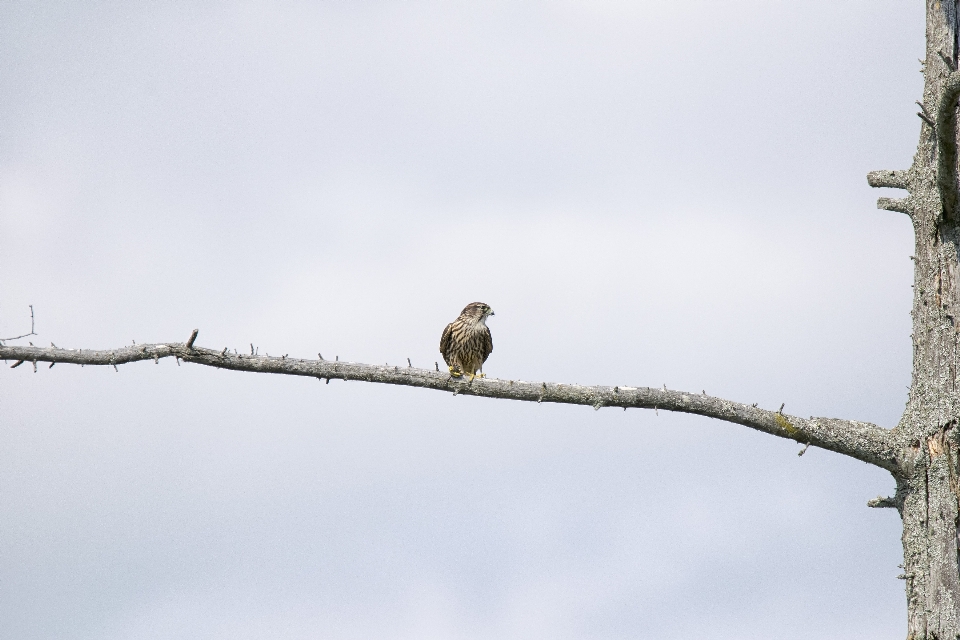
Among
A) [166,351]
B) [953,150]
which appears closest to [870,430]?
[953,150]

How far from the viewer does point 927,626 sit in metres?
6.31

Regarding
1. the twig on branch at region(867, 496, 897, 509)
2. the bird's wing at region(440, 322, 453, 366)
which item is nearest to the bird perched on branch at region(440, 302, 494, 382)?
the bird's wing at region(440, 322, 453, 366)

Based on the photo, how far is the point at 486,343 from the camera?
12672 mm

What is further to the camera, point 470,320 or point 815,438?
point 470,320

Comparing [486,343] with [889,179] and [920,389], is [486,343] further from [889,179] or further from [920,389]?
[920,389]

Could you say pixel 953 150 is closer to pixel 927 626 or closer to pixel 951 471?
pixel 951 471

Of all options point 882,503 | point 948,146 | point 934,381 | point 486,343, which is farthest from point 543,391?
point 486,343

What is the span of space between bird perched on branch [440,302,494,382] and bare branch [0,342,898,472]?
489 cm

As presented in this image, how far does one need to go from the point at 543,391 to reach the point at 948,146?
11.0 ft

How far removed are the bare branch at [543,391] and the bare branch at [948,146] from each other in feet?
5.72

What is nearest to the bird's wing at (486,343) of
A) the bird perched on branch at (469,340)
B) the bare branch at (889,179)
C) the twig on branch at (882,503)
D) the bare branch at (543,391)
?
the bird perched on branch at (469,340)

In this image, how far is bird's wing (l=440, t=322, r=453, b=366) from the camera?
12680 mm

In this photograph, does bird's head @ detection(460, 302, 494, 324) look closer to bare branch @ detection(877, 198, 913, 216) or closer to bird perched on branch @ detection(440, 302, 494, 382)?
bird perched on branch @ detection(440, 302, 494, 382)

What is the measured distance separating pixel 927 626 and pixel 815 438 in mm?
1477
